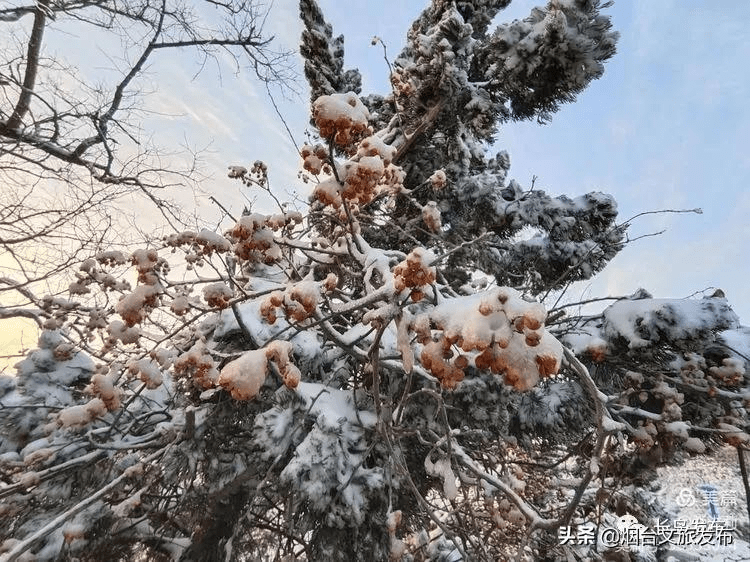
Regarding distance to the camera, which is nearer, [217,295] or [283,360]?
[283,360]

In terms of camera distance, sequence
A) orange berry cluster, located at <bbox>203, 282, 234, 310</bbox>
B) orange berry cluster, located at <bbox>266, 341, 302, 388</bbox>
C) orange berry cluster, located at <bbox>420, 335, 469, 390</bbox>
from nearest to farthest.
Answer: orange berry cluster, located at <bbox>420, 335, 469, 390</bbox> < orange berry cluster, located at <bbox>266, 341, 302, 388</bbox> < orange berry cluster, located at <bbox>203, 282, 234, 310</bbox>

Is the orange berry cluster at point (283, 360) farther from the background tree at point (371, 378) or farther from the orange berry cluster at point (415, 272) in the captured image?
the orange berry cluster at point (415, 272)

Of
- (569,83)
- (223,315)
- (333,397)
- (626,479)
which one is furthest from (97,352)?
(569,83)

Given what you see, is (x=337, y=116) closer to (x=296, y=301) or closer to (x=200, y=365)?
(x=296, y=301)

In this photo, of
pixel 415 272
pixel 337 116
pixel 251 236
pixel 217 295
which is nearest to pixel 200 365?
pixel 217 295

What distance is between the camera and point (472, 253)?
540 centimetres

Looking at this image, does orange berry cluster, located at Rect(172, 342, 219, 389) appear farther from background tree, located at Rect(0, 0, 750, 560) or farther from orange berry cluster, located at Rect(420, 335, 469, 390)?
orange berry cluster, located at Rect(420, 335, 469, 390)

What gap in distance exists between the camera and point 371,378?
3037mm

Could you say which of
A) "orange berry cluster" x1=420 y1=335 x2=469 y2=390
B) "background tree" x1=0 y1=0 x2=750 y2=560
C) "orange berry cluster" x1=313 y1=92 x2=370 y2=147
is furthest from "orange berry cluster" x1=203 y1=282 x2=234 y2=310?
"orange berry cluster" x1=420 y1=335 x2=469 y2=390

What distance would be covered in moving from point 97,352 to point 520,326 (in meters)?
5.36

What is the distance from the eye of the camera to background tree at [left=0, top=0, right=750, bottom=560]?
1550 mm

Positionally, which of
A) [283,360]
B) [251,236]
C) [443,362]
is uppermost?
[251,236]

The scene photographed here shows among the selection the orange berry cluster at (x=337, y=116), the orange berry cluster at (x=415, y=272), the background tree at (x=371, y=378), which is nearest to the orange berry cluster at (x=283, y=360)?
the background tree at (x=371, y=378)

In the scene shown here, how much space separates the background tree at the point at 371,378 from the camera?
155 centimetres
